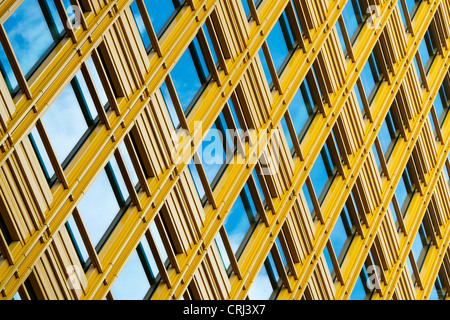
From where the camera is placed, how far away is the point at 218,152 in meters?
24.0

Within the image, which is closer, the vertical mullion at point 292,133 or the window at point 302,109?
the vertical mullion at point 292,133

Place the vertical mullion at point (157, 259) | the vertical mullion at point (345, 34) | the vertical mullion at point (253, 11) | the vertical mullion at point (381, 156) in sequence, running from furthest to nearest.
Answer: the vertical mullion at point (381, 156) < the vertical mullion at point (345, 34) < the vertical mullion at point (253, 11) < the vertical mullion at point (157, 259)

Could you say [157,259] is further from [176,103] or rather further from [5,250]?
[5,250]

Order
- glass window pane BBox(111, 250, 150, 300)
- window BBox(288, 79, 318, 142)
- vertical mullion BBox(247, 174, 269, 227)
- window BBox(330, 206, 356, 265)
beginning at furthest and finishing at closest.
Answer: window BBox(330, 206, 356, 265) → window BBox(288, 79, 318, 142) → vertical mullion BBox(247, 174, 269, 227) → glass window pane BBox(111, 250, 150, 300)

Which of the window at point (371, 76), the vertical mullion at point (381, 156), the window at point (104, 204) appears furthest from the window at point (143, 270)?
the window at point (371, 76)

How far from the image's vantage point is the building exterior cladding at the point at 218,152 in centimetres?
1836

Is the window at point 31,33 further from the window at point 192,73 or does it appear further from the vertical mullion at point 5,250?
the window at point 192,73

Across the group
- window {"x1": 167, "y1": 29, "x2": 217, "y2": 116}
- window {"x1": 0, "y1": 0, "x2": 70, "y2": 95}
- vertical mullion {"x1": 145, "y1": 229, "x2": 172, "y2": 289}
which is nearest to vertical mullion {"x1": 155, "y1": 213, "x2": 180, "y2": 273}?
vertical mullion {"x1": 145, "y1": 229, "x2": 172, "y2": 289}

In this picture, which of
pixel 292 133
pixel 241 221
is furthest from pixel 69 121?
pixel 292 133

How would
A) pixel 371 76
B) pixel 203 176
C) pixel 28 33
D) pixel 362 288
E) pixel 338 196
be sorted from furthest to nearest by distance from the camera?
pixel 371 76 < pixel 362 288 < pixel 338 196 < pixel 203 176 < pixel 28 33

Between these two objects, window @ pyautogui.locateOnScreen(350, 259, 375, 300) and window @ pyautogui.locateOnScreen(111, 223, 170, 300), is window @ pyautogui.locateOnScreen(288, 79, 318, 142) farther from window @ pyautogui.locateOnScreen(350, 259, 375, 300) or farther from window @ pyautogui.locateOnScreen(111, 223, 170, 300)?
window @ pyautogui.locateOnScreen(111, 223, 170, 300)

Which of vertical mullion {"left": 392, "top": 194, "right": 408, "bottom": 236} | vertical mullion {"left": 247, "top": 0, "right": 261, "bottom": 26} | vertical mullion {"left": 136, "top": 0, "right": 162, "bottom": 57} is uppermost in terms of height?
vertical mullion {"left": 392, "top": 194, "right": 408, "bottom": 236}

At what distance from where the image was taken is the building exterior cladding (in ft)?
60.2
